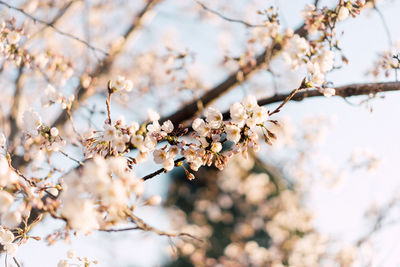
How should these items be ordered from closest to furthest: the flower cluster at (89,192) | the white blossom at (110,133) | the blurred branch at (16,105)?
the flower cluster at (89,192) < the white blossom at (110,133) < the blurred branch at (16,105)

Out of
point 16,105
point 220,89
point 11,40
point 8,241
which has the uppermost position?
point 11,40

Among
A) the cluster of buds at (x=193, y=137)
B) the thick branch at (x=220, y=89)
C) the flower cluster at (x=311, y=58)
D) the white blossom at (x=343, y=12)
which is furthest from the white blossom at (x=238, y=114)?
the thick branch at (x=220, y=89)

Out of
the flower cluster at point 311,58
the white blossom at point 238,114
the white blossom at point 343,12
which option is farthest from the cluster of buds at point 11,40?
the white blossom at point 343,12

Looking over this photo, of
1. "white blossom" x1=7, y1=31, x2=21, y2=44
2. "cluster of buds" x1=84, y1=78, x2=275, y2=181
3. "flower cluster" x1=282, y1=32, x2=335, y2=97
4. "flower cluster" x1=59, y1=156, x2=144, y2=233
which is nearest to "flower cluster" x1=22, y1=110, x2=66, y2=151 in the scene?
"cluster of buds" x1=84, y1=78, x2=275, y2=181

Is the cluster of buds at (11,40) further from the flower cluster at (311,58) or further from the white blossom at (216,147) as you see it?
the flower cluster at (311,58)

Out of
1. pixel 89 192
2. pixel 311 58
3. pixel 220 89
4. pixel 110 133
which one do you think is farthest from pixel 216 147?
pixel 220 89

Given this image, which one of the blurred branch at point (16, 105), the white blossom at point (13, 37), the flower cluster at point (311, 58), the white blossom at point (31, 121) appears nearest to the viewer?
the white blossom at point (31, 121)

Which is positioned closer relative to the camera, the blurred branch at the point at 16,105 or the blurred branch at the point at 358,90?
the blurred branch at the point at 358,90

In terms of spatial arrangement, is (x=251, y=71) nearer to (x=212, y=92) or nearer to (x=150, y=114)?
(x=212, y=92)

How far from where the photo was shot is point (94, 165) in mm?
967

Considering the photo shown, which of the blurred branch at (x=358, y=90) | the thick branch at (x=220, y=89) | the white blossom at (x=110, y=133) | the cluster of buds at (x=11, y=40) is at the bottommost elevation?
the thick branch at (x=220, y=89)

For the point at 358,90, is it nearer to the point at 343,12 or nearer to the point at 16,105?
the point at 343,12

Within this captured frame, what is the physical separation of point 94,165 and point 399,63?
6.41 ft

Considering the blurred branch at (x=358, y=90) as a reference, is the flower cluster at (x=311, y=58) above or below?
above
